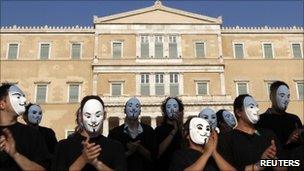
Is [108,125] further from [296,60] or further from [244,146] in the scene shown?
[244,146]

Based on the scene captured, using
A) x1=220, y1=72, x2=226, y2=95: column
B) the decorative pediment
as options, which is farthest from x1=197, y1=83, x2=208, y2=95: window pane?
Result: the decorative pediment

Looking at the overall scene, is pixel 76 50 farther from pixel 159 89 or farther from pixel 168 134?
pixel 168 134

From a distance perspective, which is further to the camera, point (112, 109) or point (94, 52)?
point (94, 52)

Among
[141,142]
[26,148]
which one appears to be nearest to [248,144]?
[141,142]

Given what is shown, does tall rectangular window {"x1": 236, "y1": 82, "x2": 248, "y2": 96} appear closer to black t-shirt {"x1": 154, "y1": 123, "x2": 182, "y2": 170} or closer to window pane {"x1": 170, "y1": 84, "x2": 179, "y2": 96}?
window pane {"x1": 170, "y1": 84, "x2": 179, "y2": 96}

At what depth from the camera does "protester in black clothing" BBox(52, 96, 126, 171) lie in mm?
3943

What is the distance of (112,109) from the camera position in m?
29.2

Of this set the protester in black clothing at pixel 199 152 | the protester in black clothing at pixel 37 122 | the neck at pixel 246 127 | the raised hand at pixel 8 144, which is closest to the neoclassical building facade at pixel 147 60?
the protester in black clothing at pixel 37 122

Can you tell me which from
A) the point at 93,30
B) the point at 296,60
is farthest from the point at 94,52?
the point at 296,60

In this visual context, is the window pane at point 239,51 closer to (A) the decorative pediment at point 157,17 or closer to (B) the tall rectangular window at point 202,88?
(A) the decorative pediment at point 157,17

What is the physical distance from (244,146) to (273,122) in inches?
47.8

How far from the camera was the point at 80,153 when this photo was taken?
163 inches

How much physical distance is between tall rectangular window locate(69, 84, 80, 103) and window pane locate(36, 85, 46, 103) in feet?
7.10

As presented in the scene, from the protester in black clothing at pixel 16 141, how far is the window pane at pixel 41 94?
94.3 feet
